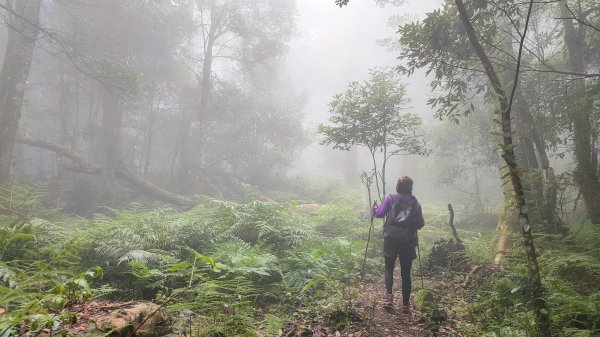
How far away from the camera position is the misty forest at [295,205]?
3414 millimetres

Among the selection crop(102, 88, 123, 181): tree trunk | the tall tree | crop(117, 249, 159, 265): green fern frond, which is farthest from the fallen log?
crop(117, 249, 159, 265): green fern frond

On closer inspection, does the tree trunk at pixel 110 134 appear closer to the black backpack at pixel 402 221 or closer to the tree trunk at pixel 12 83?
the tree trunk at pixel 12 83

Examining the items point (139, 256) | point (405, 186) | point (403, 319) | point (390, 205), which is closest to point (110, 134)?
point (139, 256)

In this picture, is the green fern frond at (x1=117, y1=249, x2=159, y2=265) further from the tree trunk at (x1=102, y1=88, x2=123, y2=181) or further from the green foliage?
the tree trunk at (x1=102, y1=88, x2=123, y2=181)

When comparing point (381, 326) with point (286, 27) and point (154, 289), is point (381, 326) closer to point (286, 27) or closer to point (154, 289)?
point (154, 289)

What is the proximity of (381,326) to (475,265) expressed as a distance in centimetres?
323

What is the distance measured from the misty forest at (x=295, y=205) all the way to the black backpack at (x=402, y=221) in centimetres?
2

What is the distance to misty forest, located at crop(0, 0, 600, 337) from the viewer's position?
134 inches

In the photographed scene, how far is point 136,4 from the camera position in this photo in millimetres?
17016

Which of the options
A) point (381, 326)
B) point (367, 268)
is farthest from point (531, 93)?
point (381, 326)

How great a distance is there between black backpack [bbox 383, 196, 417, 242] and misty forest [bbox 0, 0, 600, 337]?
0.02 metres

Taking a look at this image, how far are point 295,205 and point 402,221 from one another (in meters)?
3.56

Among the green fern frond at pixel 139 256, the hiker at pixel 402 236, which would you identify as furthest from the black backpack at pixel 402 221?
the green fern frond at pixel 139 256

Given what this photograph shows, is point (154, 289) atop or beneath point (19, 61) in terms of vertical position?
beneath
